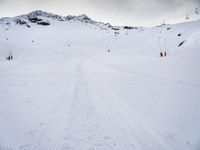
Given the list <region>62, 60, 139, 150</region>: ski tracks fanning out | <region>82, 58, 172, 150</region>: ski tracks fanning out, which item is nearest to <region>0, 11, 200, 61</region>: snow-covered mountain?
<region>82, 58, 172, 150</region>: ski tracks fanning out

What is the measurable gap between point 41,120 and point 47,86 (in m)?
2.97

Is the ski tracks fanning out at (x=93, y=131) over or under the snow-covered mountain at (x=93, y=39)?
under

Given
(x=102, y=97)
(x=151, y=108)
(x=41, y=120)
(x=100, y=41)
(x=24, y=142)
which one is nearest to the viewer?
(x=24, y=142)

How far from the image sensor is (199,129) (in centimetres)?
301

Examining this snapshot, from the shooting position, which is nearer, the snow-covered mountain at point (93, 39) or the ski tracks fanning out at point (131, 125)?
the ski tracks fanning out at point (131, 125)

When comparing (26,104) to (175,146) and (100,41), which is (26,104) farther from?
(100,41)

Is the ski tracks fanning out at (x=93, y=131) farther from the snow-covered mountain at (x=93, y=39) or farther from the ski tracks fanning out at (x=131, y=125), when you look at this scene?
the snow-covered mountain at (x=93, y=39)

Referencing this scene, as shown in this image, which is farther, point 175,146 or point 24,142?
point 24,142

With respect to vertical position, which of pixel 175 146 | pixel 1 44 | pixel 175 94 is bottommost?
pixel 175 146

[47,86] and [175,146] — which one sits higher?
[47,86]

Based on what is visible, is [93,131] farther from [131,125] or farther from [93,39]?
[93,39]

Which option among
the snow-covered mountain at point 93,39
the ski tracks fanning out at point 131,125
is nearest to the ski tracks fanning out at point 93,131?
the ski tracks fanning out at point 131,125

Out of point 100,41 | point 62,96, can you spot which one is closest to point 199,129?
point 62,96

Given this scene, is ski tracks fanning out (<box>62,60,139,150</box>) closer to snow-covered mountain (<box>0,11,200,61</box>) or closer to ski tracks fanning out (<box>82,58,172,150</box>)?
ski tracks fanning out (<box>82,58,172,150</box>)
